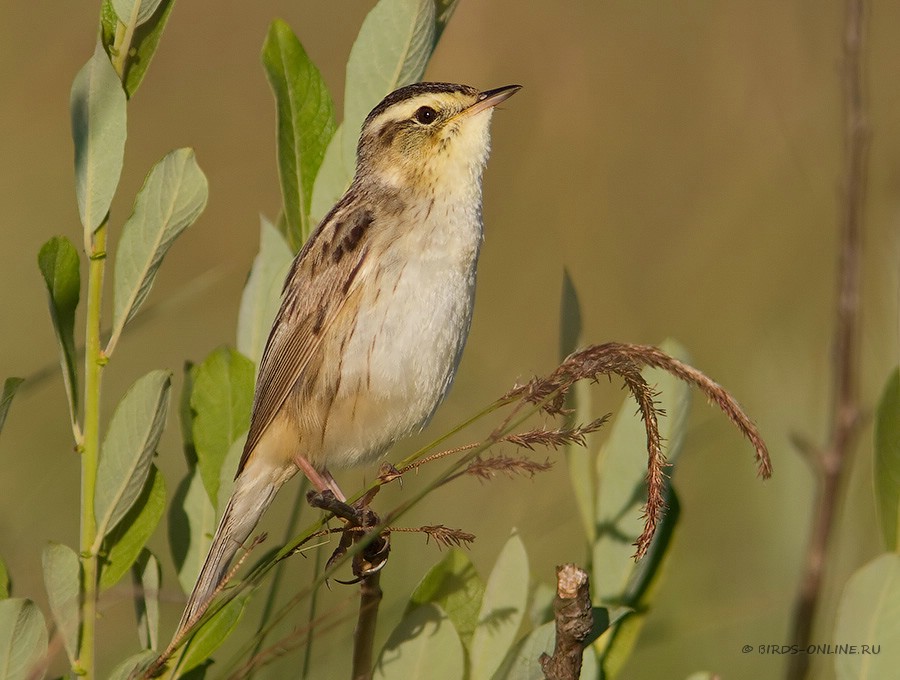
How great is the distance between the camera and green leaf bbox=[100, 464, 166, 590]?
264cm

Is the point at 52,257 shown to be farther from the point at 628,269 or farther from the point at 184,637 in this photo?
the point at 628,269

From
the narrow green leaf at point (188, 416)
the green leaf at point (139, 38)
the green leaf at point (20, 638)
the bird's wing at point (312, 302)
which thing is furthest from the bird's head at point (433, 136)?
the green leaf at point (20, 638)

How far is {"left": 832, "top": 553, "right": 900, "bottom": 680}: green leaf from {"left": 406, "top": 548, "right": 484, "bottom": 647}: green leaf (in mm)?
785

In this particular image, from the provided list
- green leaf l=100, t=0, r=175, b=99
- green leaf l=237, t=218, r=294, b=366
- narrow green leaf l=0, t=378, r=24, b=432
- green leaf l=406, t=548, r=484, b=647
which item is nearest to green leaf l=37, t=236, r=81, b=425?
narrow green leaf l=0, t=378, r=24, b=432

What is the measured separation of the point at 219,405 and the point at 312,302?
979 mm

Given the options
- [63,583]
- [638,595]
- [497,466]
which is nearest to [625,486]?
[638,595]

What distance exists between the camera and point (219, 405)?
2947 mm

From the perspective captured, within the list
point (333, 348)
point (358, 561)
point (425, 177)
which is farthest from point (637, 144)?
point (358, 561)

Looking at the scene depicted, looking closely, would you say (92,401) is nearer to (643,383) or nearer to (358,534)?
(358,534)

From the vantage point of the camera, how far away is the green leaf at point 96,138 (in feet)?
8.23

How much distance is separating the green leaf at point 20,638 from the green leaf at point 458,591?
31.4 inches

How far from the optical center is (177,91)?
7930 mm

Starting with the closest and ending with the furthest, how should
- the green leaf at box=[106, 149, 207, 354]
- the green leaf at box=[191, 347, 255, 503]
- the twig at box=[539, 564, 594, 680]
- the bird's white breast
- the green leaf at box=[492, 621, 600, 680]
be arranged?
the twig at box=[539, 564, 594, 680]
the green leaf at box=[492, 621, 600, 680]
the green leaf at box=[106, 149, 207, 354]
the green leaf at box=[191, 347, 255, 503]
the bird's white breast

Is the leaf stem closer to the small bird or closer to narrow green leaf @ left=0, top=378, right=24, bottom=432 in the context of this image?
narrow green leaf @ left=0, top=378, right=24, bottom=432
